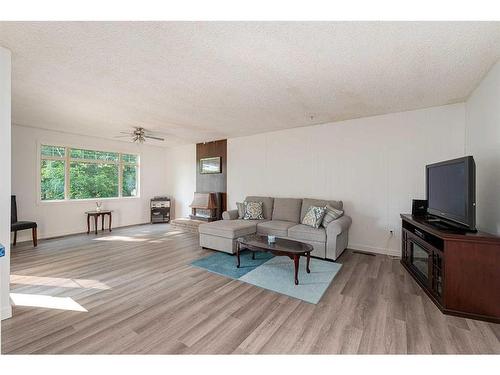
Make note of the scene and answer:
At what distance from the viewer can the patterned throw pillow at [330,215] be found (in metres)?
3.76

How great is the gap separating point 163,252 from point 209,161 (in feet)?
9.92

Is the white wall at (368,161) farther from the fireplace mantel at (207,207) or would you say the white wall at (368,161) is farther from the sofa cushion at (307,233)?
the fireplace mantel at (207,207)

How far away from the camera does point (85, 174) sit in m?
5.69

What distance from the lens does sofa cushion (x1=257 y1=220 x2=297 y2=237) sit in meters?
3.94

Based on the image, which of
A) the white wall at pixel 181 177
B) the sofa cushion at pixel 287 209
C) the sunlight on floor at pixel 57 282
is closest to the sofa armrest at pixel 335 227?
the sofa cushion at pixel 287 209

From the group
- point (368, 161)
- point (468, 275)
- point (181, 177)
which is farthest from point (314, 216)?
point (181, 177)

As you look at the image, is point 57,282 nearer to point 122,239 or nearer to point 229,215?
point 122,239

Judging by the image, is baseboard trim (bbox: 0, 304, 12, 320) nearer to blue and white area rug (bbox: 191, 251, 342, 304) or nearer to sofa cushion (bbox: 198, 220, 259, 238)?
blue and white area rug (bbox: 191, 251, 342, 304)

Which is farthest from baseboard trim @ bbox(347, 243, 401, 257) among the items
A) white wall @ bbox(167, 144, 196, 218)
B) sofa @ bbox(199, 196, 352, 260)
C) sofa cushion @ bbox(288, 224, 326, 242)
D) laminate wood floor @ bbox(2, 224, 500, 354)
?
white wall @ bbox(167, 144, 196, 218)

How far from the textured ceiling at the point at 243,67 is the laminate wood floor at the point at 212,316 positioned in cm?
240

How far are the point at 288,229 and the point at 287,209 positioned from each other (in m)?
0.74

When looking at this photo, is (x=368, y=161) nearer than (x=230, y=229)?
No

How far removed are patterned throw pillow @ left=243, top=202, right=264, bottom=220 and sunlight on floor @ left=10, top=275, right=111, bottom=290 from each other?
8.83ft

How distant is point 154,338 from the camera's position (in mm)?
1737
